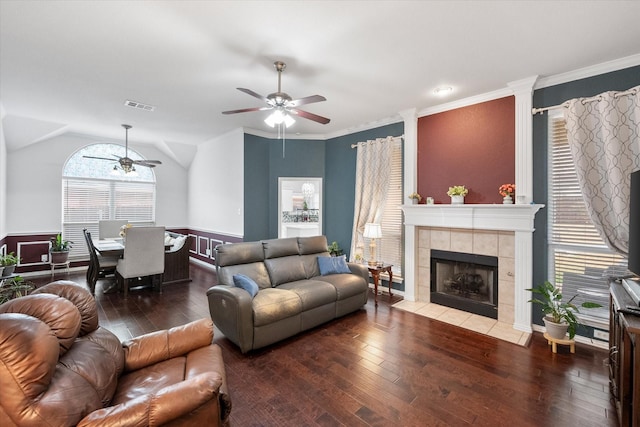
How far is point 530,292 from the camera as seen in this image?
3.51m

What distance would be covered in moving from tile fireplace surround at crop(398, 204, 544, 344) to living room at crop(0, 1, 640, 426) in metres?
0.13

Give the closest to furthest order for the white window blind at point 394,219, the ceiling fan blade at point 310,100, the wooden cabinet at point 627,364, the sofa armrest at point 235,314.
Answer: the wooden cabinet at point 627,364, the ceiling fan blade at point 310,100, the sofa armrest at point 235,314, the white window blind at point 394,219

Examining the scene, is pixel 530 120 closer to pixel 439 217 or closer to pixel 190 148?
pixel 439 217

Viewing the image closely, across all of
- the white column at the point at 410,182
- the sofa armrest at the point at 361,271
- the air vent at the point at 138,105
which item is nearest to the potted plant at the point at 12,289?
the air vent at the point at 138,105

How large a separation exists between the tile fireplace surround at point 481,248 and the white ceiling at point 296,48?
163 cm

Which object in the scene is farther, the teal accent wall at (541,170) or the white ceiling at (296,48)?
the teal accent wall at (541,170)

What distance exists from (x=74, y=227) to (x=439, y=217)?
303 inches

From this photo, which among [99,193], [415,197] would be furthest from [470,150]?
[99,193]

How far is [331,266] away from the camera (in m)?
4.26

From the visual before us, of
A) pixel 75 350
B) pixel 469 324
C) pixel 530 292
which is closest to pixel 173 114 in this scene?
pixel 75 350

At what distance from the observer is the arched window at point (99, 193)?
6.46 meters

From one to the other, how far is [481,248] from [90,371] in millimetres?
4226

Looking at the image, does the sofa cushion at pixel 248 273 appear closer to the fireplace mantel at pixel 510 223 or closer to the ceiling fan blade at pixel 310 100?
the ceiling fan blade at pixel 310 100

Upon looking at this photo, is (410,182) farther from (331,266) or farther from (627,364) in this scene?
(627,364)
